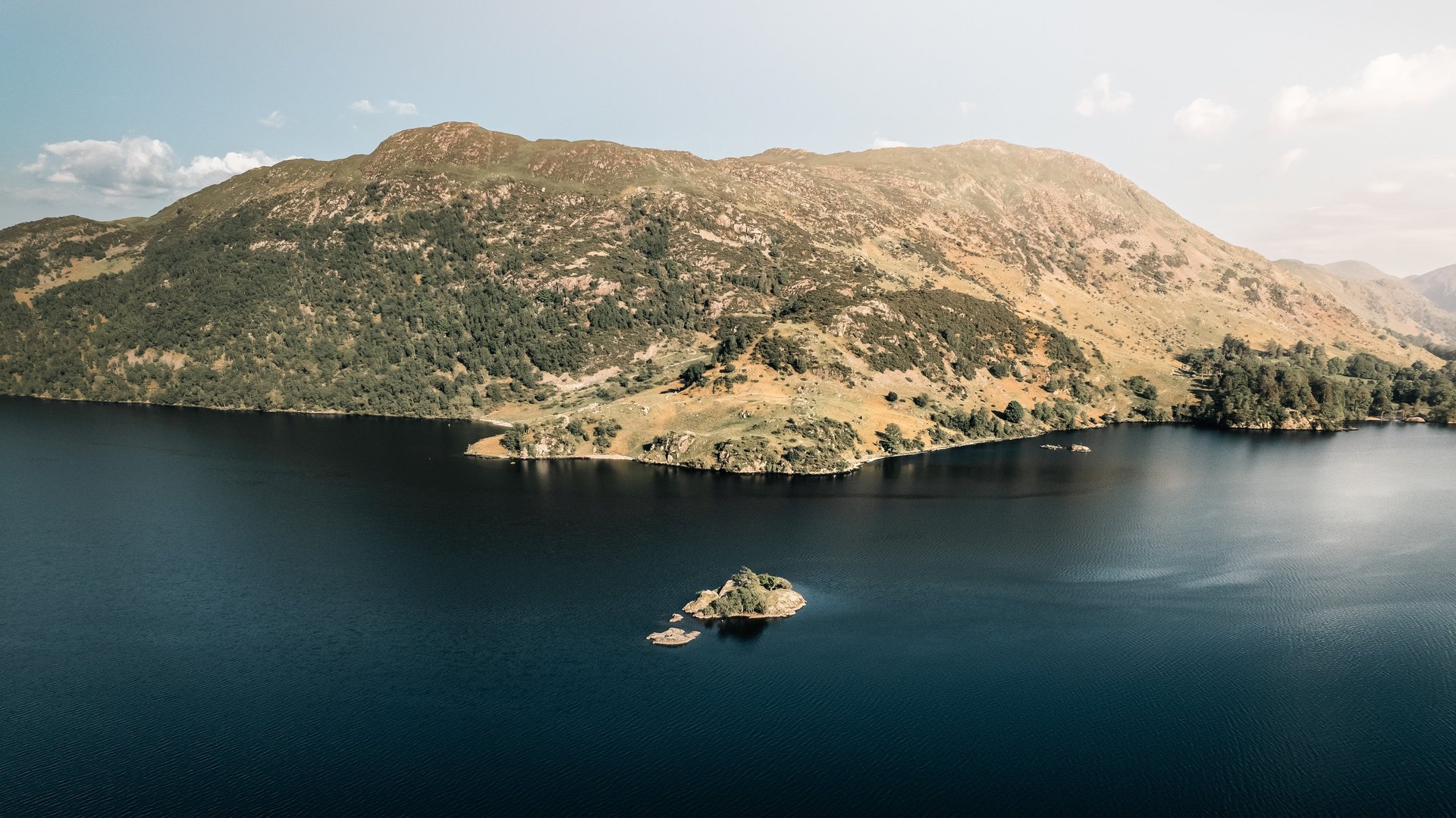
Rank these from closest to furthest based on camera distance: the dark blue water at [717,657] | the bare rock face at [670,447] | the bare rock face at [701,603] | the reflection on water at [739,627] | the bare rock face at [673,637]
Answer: the dark blue water at [717,657] → the bare rock face at [673,637] → the reflection on water at [739,627] → the bare rock face at [701,603] → the bare rock face at [670,447]

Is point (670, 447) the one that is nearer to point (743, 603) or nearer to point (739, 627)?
point (743, 603)

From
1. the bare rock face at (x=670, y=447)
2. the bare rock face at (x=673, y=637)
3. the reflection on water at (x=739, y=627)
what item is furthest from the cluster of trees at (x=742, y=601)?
the bare rock face at (x=670, y=447)

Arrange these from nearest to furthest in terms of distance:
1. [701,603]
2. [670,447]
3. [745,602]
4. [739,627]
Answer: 1. [739,627]
2. [745,602]
3. [701,603]
4. [670,447]

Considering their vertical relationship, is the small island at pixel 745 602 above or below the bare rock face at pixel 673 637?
above

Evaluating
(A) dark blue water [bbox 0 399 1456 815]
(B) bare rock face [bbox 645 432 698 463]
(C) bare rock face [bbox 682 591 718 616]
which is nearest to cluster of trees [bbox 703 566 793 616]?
(C) bare rock face [bbox 682 591 718 616]

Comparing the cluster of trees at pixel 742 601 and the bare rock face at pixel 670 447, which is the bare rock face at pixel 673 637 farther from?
the bare rock face at pixel 670 447

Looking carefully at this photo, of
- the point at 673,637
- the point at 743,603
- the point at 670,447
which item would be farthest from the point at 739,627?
the point at 670,447
